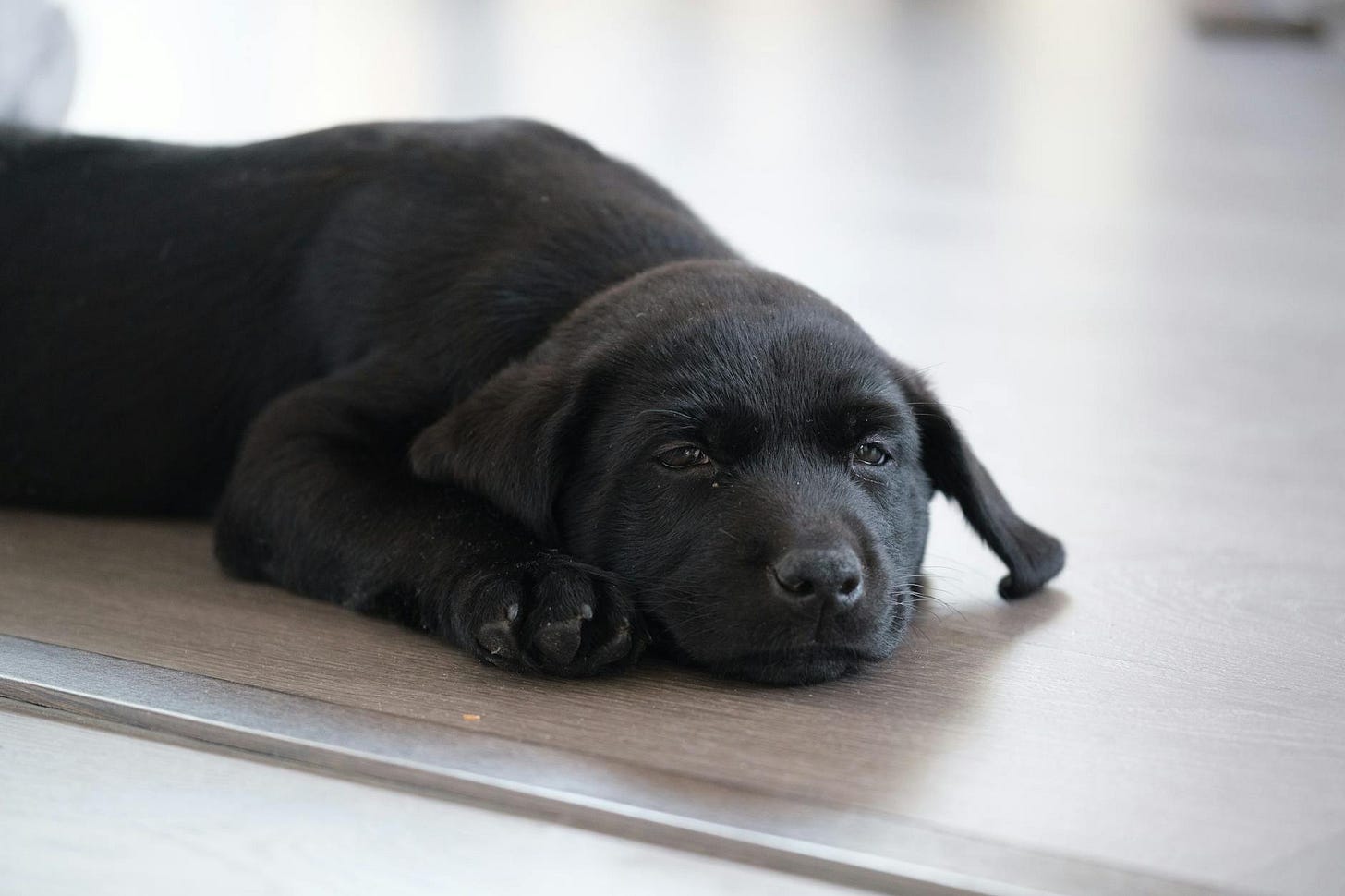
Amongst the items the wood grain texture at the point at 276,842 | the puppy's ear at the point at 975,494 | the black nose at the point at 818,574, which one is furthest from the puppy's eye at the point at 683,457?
the wood grain texture at the point at 276,842

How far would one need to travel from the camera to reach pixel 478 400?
297 cm

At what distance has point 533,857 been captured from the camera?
203 centimetres

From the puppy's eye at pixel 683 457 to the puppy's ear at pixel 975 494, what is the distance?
47 centimetres

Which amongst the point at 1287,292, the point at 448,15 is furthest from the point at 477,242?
the point at 448,15

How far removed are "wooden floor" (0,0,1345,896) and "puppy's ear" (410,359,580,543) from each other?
303 mm

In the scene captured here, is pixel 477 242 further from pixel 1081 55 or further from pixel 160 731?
pixel 1081 55

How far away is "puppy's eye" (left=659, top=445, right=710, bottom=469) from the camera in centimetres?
276

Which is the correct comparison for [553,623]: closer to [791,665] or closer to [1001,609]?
[791,665]

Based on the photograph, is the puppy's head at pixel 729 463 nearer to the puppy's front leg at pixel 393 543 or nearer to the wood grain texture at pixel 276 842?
the puppy's front leg at pixel 393 543

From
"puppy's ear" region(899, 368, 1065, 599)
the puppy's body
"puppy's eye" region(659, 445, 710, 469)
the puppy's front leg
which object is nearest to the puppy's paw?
the puppy's front leg

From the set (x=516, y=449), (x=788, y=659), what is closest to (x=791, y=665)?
(x=788, y=659)

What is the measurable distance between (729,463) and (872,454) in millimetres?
296

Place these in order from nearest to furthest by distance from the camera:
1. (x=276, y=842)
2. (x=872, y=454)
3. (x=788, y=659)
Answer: (x=276, y=842), (x=788, y=659), (x=872, y=454)

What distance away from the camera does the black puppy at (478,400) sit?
263cm
